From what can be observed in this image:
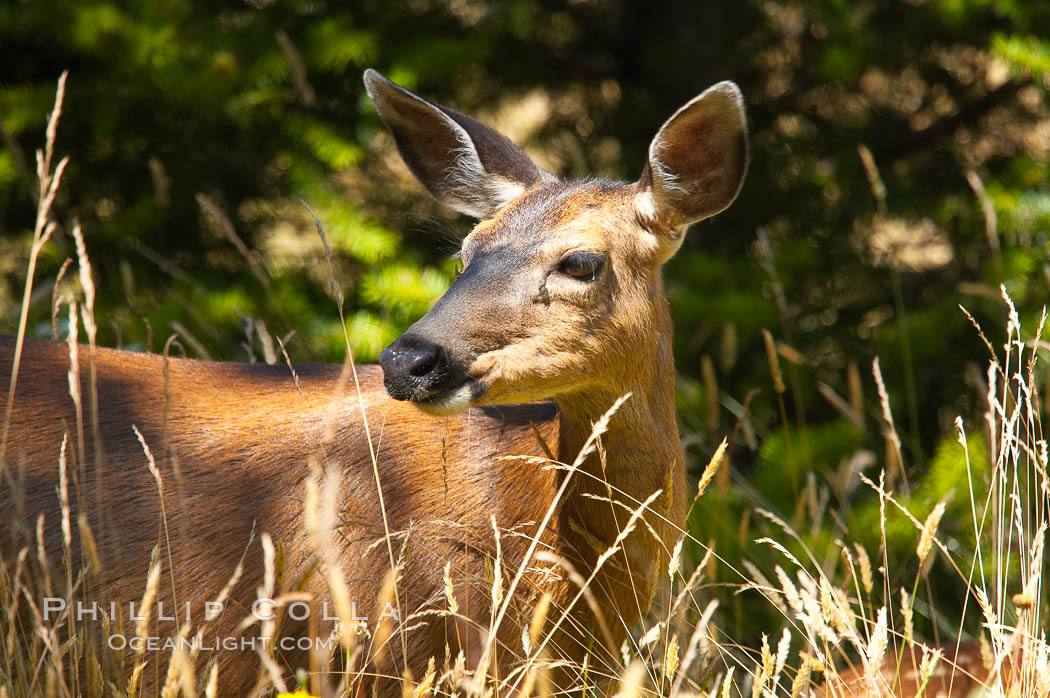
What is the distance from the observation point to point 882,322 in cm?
555

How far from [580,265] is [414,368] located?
0.65m

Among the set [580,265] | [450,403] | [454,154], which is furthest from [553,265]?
[454,154]

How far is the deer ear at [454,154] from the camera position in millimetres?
3666

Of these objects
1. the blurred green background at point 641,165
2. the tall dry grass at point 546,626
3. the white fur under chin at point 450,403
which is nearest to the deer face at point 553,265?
the white fur under chin at point 450,403

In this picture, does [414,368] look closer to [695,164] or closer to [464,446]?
[464,446]

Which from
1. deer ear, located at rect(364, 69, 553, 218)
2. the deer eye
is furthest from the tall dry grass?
deer ear, located at rect(364, 69, 553, 218)

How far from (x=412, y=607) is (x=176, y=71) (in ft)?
10.3

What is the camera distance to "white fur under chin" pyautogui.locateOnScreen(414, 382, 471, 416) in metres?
2.76

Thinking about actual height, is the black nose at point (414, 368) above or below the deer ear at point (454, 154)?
below

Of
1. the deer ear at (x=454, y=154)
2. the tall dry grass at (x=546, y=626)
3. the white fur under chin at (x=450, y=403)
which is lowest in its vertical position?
the tall dry grass at (x=546, y=626)

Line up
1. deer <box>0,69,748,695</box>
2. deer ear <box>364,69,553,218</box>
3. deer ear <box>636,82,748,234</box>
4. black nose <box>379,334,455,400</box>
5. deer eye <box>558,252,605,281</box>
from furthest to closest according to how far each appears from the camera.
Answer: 1. deer ear <box>364,69,553,218</box>
2. deer ear <box>636,82,748,234</box>
3. deer eye <box>558,252,605,281</box>
4. deer <box>0,69,748,695</box>
5. black nose <box>379,334,455,400</box>

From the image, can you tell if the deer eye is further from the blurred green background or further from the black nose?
the blurred green background

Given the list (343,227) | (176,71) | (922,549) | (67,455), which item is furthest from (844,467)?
(176,71)

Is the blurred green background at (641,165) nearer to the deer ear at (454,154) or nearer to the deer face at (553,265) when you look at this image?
the deer ear at (454,154)
